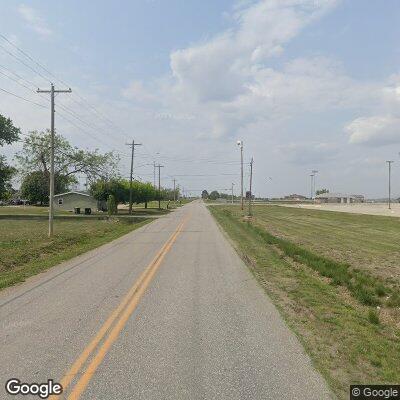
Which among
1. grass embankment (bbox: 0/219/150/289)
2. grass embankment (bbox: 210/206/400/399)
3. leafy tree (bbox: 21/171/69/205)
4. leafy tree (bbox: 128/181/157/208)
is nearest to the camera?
grass embankment (bbox: 210/206/400/399)

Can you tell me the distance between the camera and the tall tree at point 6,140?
50.4 meters

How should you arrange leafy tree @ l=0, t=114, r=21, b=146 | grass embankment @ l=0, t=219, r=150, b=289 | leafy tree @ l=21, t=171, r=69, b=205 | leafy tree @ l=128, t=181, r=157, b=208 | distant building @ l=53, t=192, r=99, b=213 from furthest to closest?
distant building @ l=53, t=192, r=99, b=213 < leafy tree @ l=128, t=181, r=157, b=208 < leafy tree @ l=21, t=171, r=69, b=205 < leafy tree @ l=0, t=114, r=21, b=146 < grass embankment @ l=0, t=219, r=150, b=289

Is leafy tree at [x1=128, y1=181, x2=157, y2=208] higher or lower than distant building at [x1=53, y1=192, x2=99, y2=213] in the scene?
higher

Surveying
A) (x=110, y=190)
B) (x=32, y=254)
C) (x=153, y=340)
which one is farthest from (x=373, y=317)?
(x=110, y=190)

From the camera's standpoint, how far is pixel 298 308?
927cm

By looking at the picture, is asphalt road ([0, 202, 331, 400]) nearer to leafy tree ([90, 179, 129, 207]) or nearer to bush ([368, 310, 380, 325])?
bush ([368, 310, 380, 325])

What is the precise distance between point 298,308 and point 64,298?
5.10m

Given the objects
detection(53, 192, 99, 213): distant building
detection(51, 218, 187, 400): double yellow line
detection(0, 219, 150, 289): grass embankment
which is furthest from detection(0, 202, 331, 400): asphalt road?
detection(53, 192, 99, 213): distant building

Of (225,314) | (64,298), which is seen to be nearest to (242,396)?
(225,314)

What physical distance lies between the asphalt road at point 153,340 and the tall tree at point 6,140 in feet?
140

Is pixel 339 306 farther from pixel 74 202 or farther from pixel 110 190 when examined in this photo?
pixel 74 202

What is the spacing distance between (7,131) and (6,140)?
1391 mm

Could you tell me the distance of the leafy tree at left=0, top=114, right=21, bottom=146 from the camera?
50231 millimetres

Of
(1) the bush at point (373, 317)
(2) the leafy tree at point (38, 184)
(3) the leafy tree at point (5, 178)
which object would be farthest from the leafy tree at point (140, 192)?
(1) the bush at point (373, 317)
